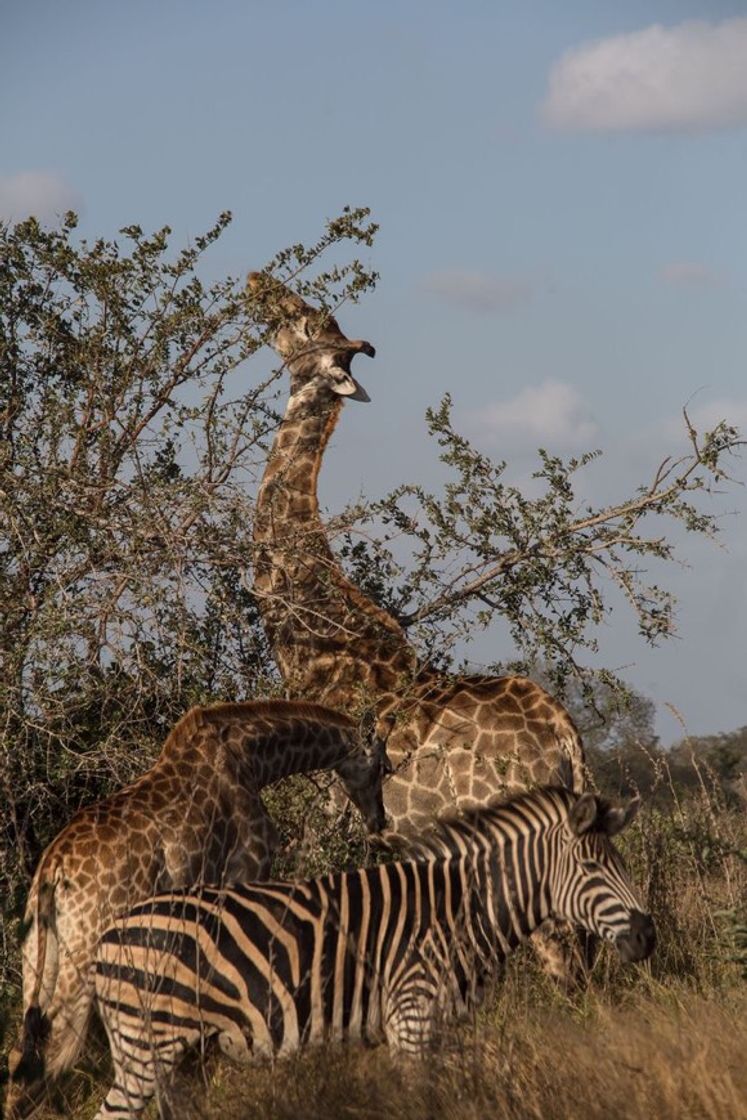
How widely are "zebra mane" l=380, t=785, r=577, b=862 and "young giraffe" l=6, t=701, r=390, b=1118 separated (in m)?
1.34

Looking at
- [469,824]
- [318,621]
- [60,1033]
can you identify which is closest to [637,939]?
[469,824]

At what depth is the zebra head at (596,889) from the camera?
6.17 metres

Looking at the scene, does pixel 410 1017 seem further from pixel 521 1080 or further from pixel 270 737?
pixel 270 737

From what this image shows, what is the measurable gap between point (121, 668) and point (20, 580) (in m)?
0.76

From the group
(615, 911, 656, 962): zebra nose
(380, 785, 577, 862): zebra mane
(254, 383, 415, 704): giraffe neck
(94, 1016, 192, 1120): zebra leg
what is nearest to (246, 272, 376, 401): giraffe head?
(254, 383, 415, 704): giraffe neck

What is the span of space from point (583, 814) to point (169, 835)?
2.19 m

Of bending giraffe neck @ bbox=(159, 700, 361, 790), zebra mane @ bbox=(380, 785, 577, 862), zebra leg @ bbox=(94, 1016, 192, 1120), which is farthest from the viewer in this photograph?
bending giraffe neck @ bbox=(159, 700, 361, 790)

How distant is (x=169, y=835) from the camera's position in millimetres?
7535

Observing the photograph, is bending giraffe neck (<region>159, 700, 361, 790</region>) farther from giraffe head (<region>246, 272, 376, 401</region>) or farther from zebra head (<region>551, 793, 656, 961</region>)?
giraffe head (<region>246, 272, 376, 401</region>)

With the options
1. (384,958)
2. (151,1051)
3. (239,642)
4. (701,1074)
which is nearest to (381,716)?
(239,642)

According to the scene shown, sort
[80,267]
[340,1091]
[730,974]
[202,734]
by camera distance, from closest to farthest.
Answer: [340,1091] < [730,974] < [202,734] < [80,267]

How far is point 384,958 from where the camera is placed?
19.0ft

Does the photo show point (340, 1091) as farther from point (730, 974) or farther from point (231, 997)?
point (730, 974)

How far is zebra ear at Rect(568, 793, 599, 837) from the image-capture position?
6.23 metres
